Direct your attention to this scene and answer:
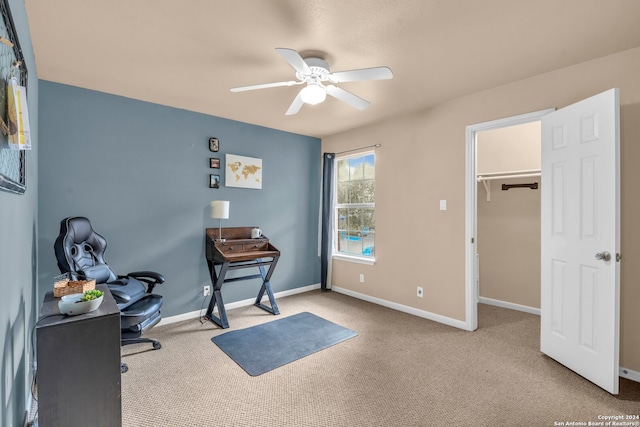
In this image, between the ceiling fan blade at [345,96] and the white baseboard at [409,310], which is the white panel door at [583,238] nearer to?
the white baseboard at [409,310]

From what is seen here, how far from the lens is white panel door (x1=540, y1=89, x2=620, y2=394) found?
6.75 ft

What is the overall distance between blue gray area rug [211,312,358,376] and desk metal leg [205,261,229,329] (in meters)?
0.24

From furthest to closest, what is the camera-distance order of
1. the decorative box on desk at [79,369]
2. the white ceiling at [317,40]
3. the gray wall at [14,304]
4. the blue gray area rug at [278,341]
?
1. the blue gray area rug at [278,341]
2. the white ceiling at [317,40]
3. the decorative box on desk at [79,369]
4. the gray wall at [14,304]

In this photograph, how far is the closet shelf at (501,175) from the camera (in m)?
3.66

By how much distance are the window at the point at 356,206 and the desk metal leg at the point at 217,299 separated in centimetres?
194

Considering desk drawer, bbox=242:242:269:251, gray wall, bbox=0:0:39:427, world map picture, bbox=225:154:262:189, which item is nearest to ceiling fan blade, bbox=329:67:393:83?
gray wall, bbox=0:0:39:427

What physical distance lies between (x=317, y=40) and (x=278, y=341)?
256 cm

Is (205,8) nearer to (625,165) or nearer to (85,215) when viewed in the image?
(85,215)

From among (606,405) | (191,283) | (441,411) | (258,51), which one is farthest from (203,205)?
(606,405)

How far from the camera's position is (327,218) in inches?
185

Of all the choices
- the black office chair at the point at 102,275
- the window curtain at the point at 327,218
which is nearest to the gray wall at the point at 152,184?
the black office chair at the point at 102,275

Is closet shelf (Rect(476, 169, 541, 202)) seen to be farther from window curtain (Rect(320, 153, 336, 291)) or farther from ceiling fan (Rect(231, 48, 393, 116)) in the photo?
ceiling fan (Rect(231, 48, 393, 116))

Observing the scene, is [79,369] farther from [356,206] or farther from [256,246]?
[356,206]

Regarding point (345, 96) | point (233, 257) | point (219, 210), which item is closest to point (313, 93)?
point (345, 96)
